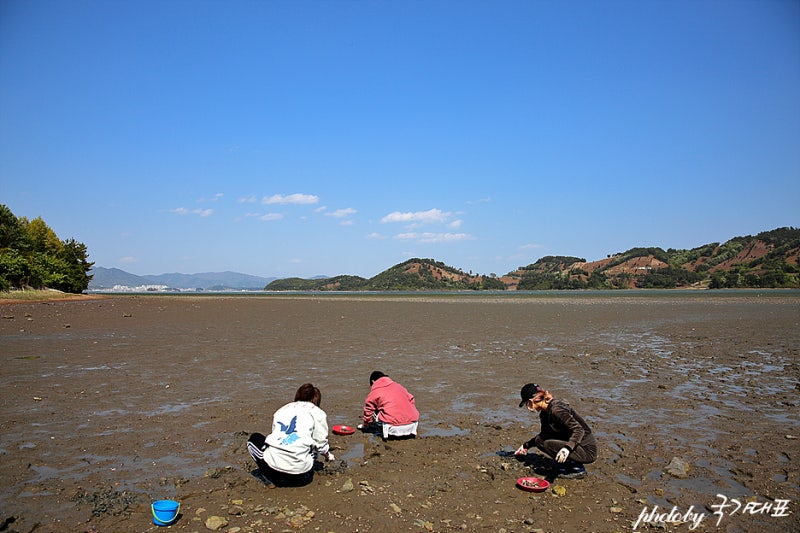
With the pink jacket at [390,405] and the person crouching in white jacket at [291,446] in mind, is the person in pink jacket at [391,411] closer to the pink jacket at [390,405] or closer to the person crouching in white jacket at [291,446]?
the pink jacket at [390,405]

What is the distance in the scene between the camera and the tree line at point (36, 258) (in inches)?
2104

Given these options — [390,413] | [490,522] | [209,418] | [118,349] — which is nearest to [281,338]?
[118,349]

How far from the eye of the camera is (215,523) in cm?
494

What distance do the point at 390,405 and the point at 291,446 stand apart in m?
2.31

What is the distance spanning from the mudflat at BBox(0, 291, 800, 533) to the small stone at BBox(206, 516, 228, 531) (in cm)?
4

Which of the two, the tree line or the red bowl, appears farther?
the tree line

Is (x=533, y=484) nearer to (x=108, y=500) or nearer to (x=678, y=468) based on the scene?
(x=678, y=468)

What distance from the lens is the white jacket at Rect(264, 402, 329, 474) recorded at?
584 centimetres

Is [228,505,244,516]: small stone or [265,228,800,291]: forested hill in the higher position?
[265,228,800,291]: forested hill

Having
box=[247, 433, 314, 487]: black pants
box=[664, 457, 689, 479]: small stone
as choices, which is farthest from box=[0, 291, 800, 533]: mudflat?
box=[247, 433, 314, 487]: black pants

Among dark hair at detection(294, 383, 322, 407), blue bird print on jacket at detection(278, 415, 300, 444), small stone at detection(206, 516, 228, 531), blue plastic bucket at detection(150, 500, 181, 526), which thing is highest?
dark hair at detection(294, 383, 322, 407)

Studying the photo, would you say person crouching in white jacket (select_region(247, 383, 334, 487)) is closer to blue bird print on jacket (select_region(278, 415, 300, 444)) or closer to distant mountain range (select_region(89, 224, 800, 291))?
blue bird print on jacket (select_region(278, 415, 300, 444))

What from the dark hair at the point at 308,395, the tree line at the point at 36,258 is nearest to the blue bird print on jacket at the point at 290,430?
the dark hair at the point at 308,395

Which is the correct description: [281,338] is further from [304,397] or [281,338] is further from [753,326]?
[753,326]
